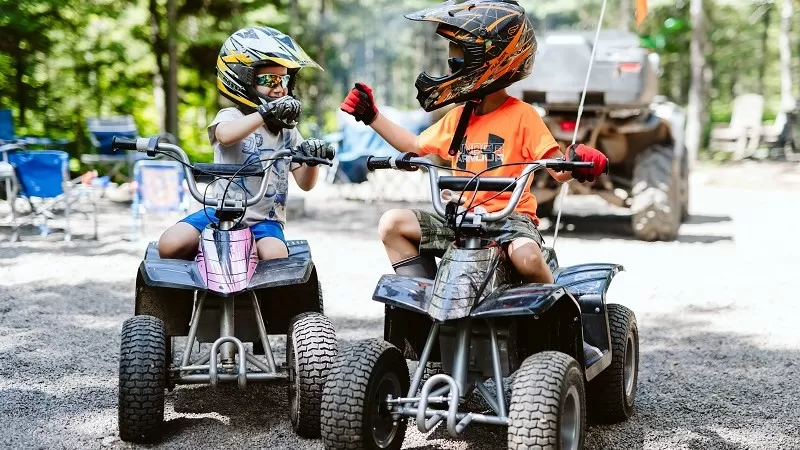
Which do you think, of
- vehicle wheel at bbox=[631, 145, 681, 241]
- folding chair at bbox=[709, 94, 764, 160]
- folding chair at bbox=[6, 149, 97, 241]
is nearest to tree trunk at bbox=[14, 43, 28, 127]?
folding chair at bbox=[6, 149, 97, 241]

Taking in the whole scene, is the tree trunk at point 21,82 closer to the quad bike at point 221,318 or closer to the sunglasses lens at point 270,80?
the sunglasses lens at point 270,80

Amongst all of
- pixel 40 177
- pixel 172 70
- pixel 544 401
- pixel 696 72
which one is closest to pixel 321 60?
pixel 696 72

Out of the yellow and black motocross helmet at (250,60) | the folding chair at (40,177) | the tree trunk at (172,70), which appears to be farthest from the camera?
the tree trunk at (172,70)

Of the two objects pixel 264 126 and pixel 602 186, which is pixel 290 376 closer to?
pixel 264 126

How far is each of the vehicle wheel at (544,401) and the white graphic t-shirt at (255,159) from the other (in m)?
1.75

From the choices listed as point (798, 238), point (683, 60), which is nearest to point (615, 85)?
point (798, 238)

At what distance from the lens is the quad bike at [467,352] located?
3.74 meters

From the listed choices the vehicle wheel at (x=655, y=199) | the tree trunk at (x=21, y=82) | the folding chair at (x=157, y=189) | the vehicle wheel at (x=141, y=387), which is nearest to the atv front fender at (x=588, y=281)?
the vehicle wheel at (x=141, y=387)

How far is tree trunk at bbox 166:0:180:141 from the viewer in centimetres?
1834

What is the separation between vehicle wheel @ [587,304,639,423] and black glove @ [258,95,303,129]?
1743 mm

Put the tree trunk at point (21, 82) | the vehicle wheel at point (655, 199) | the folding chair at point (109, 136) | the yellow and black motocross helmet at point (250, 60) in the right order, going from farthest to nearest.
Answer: the tree trunk at point (21, 82) → the folding chair at point (109, 136) → the vehicle wheel at point (655, 199) → the yellow and black motocross helmet at point (250, 60)

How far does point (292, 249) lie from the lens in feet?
16.3

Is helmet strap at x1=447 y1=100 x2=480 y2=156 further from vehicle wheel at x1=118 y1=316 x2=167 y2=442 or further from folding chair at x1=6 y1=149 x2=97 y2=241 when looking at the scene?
folding chair at x1=6 y1=149 x2=97 y2=241

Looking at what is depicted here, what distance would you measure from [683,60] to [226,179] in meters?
40.3
